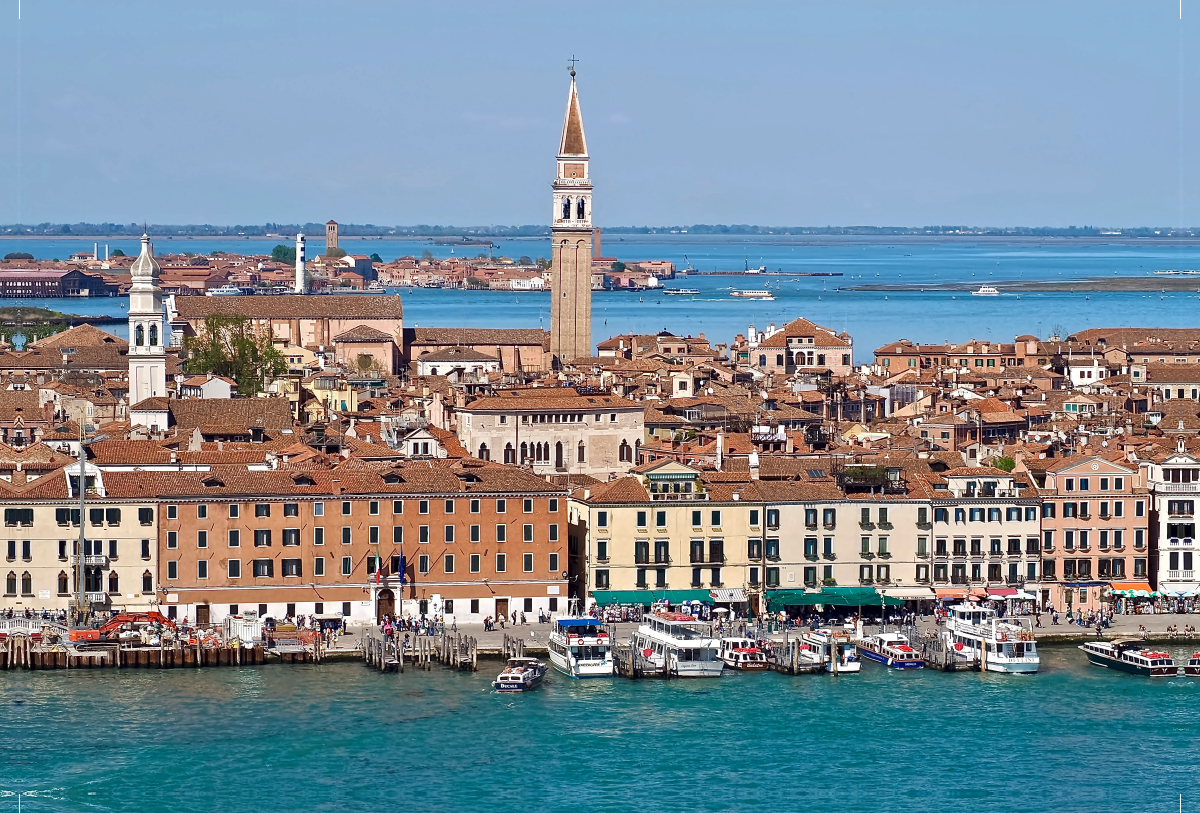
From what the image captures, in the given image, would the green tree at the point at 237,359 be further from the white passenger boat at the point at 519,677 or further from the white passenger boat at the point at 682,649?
the white passenger boat at the point at 519,677

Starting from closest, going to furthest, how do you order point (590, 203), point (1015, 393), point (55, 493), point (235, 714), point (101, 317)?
point (235, 714), point (55, 493), point (1015, 393), point (590, 203), point (101, 317)

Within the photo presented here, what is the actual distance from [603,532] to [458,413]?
15.0m

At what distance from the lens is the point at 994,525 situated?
38062 mm

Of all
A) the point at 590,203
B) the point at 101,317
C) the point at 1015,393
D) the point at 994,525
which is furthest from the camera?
the point at 101,317

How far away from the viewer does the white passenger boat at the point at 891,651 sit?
34.6 metres

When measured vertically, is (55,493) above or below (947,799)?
above

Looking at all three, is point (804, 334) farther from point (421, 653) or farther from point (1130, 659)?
point (421, 653)

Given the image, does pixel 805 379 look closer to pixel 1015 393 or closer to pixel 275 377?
pixel 1015 393

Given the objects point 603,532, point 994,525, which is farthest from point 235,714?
point 994,525

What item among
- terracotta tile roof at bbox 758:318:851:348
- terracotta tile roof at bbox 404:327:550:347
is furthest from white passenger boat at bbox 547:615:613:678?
terracotta tile roof at bbox 758:318:851:348

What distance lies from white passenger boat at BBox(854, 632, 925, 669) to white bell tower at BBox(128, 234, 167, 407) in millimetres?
24612

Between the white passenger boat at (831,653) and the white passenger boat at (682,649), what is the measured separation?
4.45ft

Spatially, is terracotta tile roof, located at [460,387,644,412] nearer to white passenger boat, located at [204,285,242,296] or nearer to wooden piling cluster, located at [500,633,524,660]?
wooden piling cluster, located at [500,633,524,660]

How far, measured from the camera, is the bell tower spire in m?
83.3
